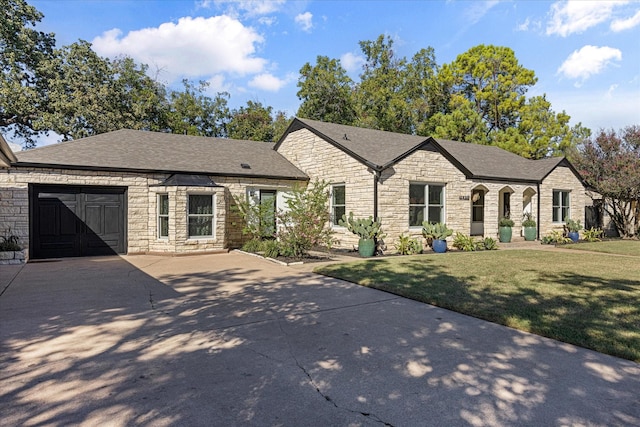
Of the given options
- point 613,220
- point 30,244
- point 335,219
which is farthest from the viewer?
point 613,220

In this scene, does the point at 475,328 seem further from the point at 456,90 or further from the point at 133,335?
the point at 456,90

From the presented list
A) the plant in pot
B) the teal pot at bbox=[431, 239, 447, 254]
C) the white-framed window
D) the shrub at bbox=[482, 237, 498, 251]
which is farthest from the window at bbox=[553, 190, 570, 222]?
the white-framed window

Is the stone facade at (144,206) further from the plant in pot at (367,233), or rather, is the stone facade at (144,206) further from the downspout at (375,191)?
the downspout at (375,191)

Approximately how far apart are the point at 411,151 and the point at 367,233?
375 cm

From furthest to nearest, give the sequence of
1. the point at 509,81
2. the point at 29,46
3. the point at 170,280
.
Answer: the point at 509,81 < the point at 29,46 < the point at 170,280

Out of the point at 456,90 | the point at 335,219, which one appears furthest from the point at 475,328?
the point at 456,90

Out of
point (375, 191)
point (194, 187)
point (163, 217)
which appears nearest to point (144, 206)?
point (163, 217)

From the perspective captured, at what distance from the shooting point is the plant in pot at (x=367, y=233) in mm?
12469

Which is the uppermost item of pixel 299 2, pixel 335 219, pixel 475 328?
pixel 299 2

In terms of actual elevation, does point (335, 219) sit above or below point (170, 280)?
above

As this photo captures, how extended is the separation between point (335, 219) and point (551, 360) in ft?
37.1

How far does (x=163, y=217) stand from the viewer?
13539mm

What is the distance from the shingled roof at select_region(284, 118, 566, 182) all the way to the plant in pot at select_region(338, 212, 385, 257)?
6.35 feet

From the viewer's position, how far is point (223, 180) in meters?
14.5
